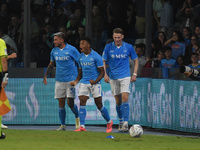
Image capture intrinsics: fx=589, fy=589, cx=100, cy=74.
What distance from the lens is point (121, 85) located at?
42.8ft

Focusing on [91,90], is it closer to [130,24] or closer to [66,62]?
[66,62]

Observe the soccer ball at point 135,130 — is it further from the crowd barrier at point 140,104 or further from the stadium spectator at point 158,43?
the stadium spectator at point 158,43

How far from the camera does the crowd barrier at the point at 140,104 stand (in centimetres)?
1322

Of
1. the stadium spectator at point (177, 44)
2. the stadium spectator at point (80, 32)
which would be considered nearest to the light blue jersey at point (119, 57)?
the stadium spectator at point (177, 44)

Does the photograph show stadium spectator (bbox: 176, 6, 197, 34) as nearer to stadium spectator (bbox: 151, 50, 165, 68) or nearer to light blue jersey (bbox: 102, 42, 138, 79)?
stadium spectator (bbox: 151, 50, 165, 68)

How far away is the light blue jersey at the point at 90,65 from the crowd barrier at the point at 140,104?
2030 mm

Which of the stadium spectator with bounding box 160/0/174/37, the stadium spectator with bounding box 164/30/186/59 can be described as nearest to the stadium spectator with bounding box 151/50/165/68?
the stadium spectator with bounding box 164/30/186/59

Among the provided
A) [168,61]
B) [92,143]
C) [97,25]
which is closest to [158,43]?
[168,61]

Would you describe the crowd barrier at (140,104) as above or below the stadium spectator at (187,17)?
below

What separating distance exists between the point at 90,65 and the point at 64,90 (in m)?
1.15

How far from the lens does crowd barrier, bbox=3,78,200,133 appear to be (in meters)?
13.2

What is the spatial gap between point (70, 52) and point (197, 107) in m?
3.14

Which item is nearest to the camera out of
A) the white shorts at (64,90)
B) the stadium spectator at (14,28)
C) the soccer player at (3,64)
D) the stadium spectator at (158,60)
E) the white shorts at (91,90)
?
the soccer player at (3,64)

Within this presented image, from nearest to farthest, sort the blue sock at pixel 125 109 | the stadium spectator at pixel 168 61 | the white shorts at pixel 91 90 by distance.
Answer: the blue sock at pixel 125 109
the white shorts at pixel 91 90
the stadium spectator at pixel 168 61
